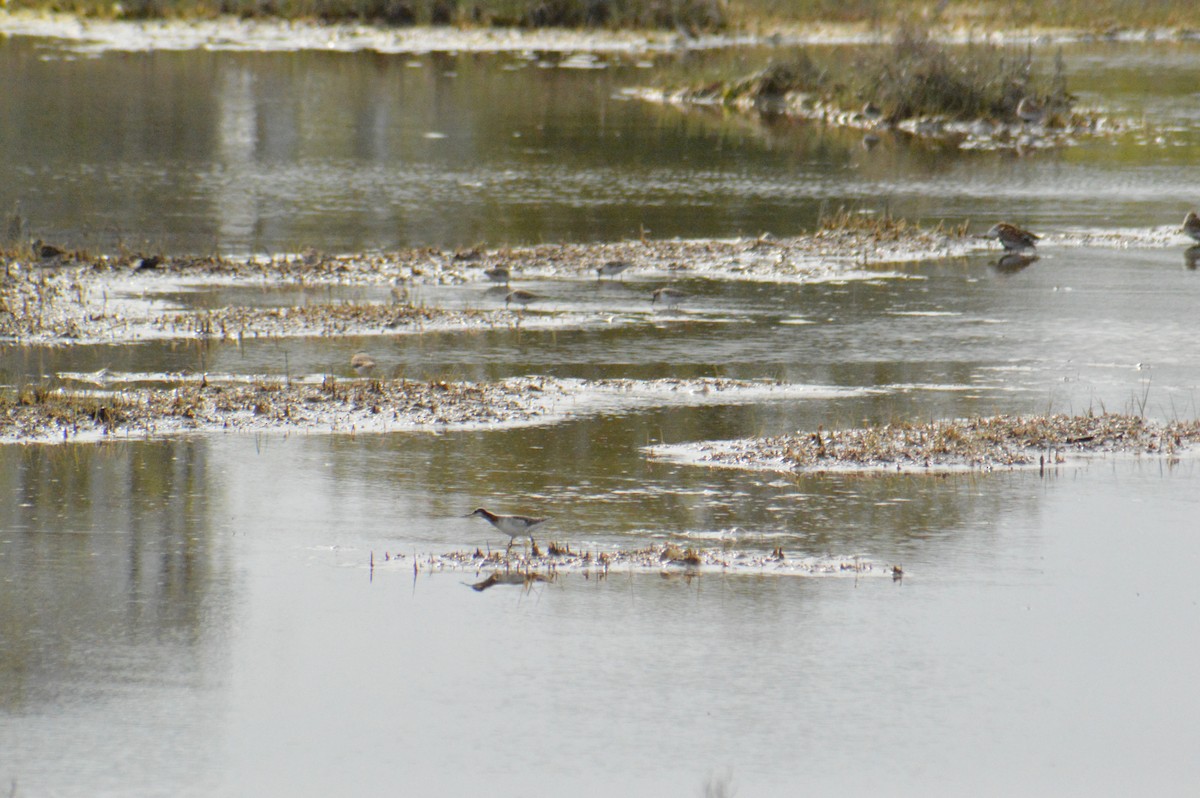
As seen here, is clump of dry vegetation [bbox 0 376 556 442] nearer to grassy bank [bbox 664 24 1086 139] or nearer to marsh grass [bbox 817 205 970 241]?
marsh grass [bbox 817 205 970 241]

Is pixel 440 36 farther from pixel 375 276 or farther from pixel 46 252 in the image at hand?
pixel 375 276

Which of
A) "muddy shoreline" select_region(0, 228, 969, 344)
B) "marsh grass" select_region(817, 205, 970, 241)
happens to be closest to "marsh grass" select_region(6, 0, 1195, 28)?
"marsh grass" select_region(817, 205, 970, 241)

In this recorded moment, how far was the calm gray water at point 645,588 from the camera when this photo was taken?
7.15m

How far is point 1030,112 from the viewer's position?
34375 millimetres

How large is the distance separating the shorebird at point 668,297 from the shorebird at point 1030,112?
1872 centimetres

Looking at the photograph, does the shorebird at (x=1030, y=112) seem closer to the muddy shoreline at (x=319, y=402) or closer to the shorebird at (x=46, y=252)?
the shorebird at (x=46, y=252)

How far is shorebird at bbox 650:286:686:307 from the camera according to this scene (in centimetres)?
1739

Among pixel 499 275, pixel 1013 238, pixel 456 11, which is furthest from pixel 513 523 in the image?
pixel 456 11

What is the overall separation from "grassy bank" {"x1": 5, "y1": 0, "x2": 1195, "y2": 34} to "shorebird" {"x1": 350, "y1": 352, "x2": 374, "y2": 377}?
143ft

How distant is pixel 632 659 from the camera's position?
811 centimetres

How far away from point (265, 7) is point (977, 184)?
36651mm

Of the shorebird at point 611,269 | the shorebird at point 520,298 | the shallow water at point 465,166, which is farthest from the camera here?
the shallow water at point 465,166

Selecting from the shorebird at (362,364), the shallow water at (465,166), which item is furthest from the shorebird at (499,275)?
the shorebird at (362,364)

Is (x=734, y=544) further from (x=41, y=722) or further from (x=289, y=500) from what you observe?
(x=41, y=722)
